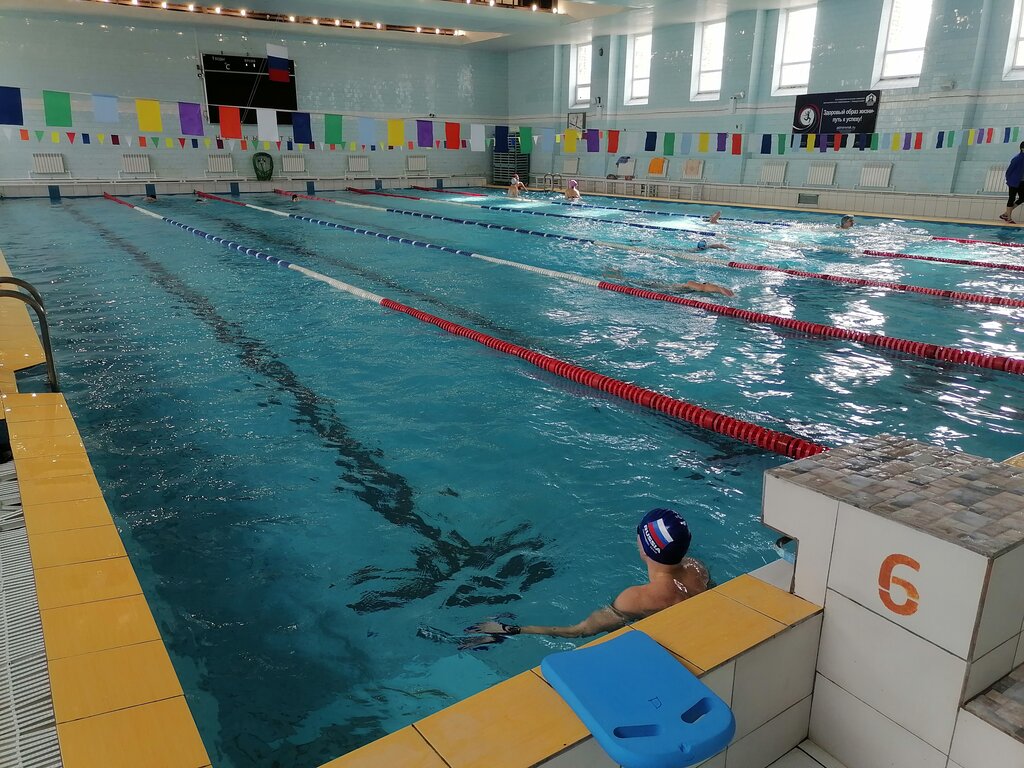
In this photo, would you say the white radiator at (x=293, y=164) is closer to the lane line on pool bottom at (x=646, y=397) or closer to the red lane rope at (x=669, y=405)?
the lane line on pool bottom at (x=646, y=397)

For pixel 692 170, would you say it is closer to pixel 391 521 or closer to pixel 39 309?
pixel 39 309

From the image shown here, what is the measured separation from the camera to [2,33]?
56.5 ft

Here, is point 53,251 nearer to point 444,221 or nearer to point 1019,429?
point 444,221

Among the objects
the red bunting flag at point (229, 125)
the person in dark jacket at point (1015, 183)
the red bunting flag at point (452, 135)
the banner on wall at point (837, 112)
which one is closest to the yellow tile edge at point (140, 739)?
the red bunting flag at point (229, 125)

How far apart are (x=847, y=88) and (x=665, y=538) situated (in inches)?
646

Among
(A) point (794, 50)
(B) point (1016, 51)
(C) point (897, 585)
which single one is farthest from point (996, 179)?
(C) point (897, 585)

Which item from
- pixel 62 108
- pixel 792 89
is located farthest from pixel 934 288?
pixel 62 108

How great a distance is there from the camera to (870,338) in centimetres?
592

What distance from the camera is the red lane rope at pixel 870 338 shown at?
524cm

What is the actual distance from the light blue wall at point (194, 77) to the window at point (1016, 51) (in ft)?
53.3

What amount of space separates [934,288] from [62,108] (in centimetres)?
1427

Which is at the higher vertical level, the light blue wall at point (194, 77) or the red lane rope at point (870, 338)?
the light blue wall at point (194, 77)

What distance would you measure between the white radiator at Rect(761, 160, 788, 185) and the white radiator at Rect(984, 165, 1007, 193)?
4490 mm

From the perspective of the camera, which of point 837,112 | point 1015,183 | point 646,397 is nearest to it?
point 646,397
